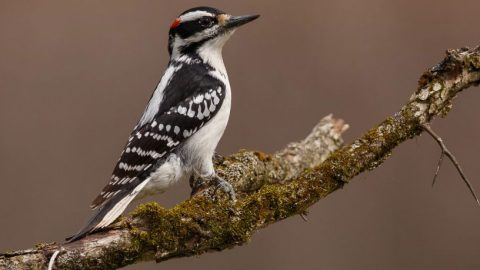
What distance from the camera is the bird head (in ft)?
14.6

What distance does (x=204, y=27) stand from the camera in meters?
4.48

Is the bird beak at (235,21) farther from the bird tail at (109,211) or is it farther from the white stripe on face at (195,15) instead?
the bird tail at (109,211)

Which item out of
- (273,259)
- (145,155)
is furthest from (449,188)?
(145,155)

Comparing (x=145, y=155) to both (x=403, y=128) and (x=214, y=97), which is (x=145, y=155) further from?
(x=403, y=128)

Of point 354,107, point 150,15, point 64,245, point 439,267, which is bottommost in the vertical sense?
point 64,245

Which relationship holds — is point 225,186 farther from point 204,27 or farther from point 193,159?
point 204,27

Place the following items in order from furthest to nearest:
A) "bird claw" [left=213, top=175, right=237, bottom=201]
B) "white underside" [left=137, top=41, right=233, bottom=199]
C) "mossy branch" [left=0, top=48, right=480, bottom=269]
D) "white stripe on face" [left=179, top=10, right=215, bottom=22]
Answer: "white stripe on face" [left=179, top=10, right=215, bottom=22], "white underside" [left=137, top=41, right=233, bottom=199], "bird claw" [left=213, top=175, right=237, bottom=201], "mossy branch" [left=0, top=48, right=480, bottom=269]

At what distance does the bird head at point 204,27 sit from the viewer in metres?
4.45

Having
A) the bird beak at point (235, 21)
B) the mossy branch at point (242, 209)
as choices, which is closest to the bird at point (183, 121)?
the bird beak at point (235, 21)

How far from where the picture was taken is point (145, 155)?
3.99 meters

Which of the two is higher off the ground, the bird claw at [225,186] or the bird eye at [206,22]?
the bird eye at [206,22]

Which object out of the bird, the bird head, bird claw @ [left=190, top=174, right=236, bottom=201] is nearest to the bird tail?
the bird

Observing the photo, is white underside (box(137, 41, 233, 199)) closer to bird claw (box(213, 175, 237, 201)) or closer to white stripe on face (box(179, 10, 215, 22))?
bird claw (box(213, 175, 237, 201))

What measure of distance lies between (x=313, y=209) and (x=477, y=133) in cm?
115
